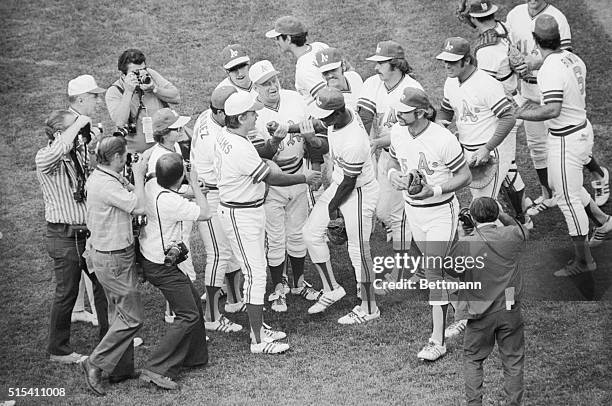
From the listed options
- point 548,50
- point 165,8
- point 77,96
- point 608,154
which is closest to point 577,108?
point 548,50

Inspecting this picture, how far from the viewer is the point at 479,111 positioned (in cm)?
815

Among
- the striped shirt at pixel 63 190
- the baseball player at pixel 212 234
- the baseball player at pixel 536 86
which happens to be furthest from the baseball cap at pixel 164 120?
the baseball player at pixel 536 86

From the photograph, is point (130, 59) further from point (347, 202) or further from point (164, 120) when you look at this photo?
point (347, 202)

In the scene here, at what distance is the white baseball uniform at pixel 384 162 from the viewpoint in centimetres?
841

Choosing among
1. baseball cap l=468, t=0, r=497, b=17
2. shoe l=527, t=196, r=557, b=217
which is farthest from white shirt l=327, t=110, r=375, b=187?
shoe l=527, t=196, r=557, b=217

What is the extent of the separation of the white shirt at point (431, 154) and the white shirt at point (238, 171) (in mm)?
1024

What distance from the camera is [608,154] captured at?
1034 centimetres

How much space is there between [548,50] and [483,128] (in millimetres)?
817

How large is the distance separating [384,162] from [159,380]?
2837 mm

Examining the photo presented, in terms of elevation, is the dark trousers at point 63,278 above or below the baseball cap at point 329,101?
below

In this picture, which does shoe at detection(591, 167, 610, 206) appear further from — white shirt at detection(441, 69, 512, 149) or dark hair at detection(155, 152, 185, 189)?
dark hair at detection(155, 152, 185, 189)

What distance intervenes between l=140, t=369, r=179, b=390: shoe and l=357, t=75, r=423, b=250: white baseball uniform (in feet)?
8.29

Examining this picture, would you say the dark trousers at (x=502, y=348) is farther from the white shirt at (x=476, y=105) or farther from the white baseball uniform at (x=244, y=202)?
the white shirt at (x=476, y=105)

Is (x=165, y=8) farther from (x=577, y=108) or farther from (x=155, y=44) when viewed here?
(x=577, y=108)
